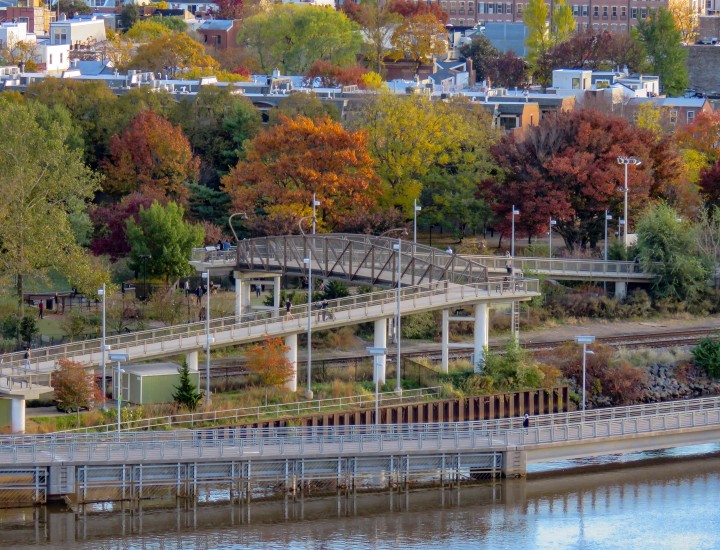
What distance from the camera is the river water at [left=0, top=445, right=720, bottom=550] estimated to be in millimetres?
62969

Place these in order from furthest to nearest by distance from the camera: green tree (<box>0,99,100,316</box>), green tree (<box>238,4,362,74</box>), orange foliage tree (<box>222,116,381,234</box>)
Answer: green tree (<box>238,4,362,74</box>) < orange foliage tree (<box>222,116,381,234</box>) < green tree (<box>0,99,100,316</box>)

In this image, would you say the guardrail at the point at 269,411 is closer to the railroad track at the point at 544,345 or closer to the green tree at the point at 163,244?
the railroad track at the point at 544,345

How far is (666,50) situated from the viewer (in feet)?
570

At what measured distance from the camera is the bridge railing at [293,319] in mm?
77250

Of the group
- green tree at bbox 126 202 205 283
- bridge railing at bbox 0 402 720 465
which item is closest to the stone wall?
green tree at bbox 126 202 205 283

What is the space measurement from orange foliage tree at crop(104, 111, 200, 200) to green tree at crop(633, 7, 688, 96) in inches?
2595

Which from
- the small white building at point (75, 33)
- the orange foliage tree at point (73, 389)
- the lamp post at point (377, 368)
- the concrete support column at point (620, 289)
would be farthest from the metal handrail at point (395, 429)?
the small white building at point (75, 33)

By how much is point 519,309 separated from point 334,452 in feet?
86.4

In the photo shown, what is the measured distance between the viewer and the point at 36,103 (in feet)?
375

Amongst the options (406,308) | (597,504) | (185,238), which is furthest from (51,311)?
(597,504)

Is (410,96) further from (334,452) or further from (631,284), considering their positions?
(334,452)

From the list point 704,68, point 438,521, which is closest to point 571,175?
point 438,521

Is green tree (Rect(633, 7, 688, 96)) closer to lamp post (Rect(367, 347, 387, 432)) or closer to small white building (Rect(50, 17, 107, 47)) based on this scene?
small white building (Rect(50, 17, 107, 47))

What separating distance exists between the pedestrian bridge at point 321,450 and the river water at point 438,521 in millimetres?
936
